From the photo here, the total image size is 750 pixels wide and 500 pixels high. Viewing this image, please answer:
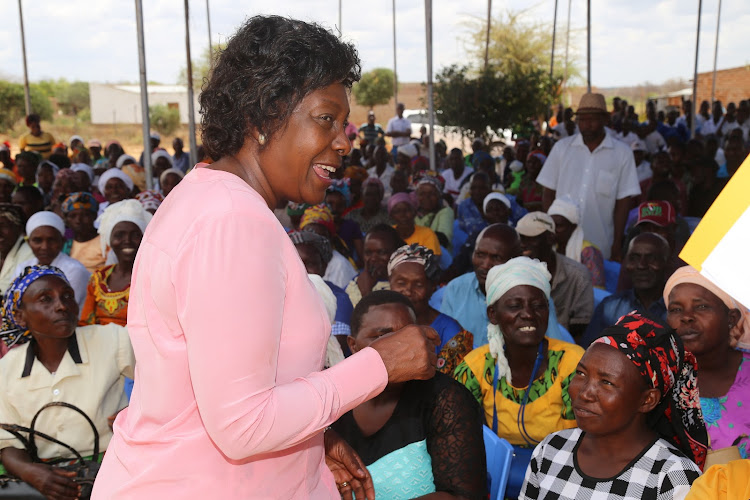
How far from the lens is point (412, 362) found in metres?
1.38

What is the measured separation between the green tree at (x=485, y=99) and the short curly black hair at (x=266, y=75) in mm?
11585

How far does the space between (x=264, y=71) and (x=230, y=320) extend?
0.48 metres

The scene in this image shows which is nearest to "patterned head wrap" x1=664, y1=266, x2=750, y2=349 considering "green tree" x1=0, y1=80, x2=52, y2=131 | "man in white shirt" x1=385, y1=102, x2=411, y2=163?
"man in white shirt" x1=385, y1=102, x2=411, y2=163

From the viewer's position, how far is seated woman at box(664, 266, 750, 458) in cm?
280

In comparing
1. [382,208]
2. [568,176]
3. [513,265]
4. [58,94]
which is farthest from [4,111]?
[513,265]

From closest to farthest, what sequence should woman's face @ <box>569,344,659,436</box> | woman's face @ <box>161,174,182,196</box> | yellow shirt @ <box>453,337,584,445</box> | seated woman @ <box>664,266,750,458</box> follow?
1. woman's face @ <box>569,344,659,436</box>
2. seated woman @ <box>664,266,750,458</box>
3. yellow shirt @ <box>453,337,584,445</box>
4. woman's face @ <box>161,174,182,196</box>

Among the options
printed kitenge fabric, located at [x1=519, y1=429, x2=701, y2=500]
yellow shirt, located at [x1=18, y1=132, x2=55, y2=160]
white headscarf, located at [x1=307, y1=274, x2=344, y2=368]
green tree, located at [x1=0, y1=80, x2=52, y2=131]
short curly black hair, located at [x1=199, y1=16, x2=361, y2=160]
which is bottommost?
A: printed kitenge fabric, located at [x1=519, y1=429, x2=701, y2=500]

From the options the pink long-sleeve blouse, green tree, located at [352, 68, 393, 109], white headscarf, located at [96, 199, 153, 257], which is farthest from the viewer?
green tree, located at [352, 68, 393, 109]

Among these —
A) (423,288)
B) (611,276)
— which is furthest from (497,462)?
(611,276)

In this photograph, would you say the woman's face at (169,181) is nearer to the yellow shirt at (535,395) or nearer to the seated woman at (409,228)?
the seated woman at (409,228)

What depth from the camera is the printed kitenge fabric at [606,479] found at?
2254 mm

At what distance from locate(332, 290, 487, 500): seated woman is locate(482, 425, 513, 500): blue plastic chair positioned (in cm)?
20

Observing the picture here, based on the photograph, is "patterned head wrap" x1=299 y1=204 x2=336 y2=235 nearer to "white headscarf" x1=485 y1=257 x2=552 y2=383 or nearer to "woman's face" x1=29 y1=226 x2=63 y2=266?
"woman's face" x1=29 y1=226 x2=63 y2=266

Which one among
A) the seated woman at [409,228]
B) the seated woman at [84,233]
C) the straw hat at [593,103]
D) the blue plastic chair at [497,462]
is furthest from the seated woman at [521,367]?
the seated woman at [84,233]
